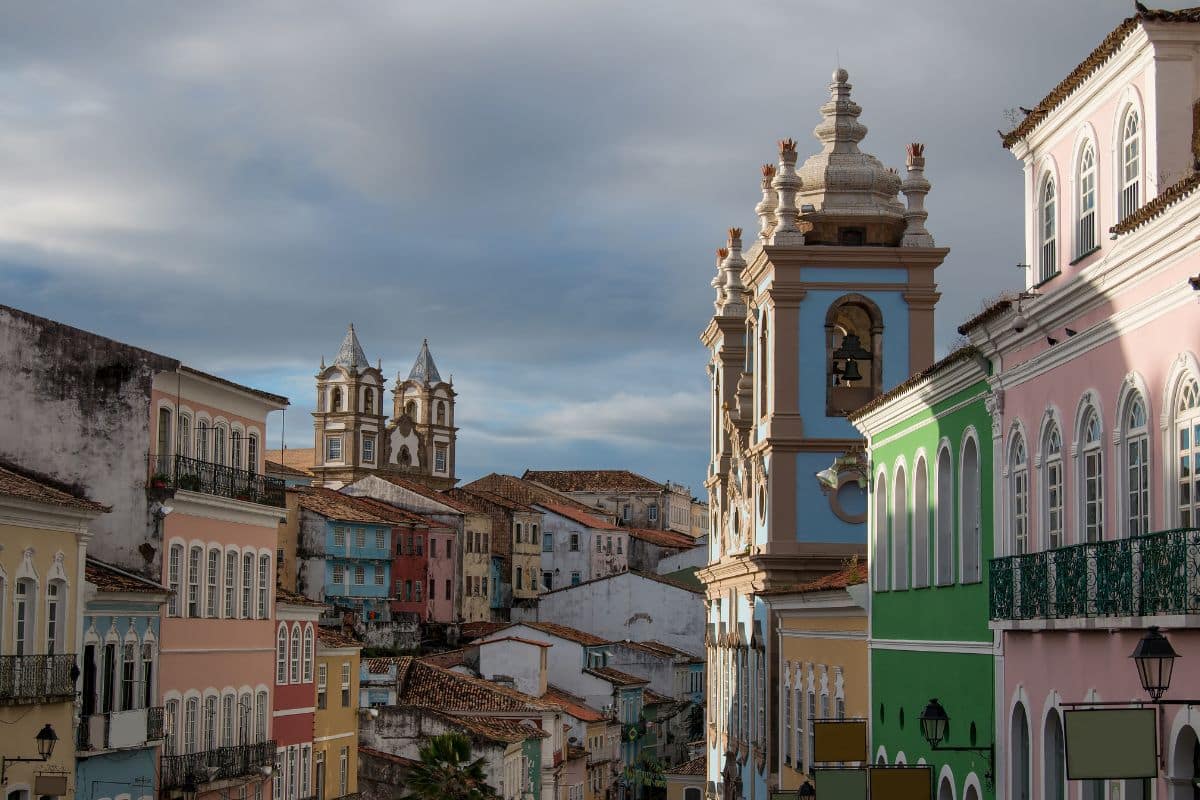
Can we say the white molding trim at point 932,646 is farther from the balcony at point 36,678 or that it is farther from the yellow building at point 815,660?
the balcony at point 36,678

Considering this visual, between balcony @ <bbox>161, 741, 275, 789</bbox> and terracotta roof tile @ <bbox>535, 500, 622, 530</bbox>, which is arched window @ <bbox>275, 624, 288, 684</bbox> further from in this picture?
terracotta roof tile @ <bbox>535, 500, 622, 530</bbox>

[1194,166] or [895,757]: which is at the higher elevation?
[1194,166]

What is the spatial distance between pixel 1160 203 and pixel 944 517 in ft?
37.3

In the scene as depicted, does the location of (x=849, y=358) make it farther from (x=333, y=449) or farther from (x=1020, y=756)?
(x=333, y=449)

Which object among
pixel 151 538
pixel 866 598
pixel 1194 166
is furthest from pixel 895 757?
pixel 151 538

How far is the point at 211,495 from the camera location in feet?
151

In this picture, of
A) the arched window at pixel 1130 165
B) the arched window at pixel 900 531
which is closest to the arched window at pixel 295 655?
the arched window at pixel 900 531

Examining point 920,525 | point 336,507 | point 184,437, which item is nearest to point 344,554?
point 336,507

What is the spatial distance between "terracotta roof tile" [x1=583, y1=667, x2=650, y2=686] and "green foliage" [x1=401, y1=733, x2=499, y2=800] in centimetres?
3430

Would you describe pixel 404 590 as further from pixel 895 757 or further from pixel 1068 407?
pixel 1068 407

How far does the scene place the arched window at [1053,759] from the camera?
2152cm

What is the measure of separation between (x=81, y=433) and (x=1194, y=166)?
29255mm

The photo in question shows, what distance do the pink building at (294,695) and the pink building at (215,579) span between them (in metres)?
0.90

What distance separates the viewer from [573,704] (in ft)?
288
